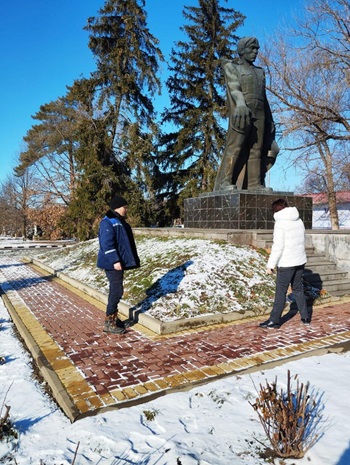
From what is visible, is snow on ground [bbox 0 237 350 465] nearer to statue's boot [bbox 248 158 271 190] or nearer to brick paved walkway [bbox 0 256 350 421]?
brick paved walkway [bbox 0 256 350 421]

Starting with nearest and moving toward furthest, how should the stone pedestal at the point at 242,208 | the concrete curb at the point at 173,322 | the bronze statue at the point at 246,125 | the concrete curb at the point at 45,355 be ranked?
the concrete curb at the point at 45,355 → the concrete curb at the point at 173,322 → the stone pedestal at the point at 242,208 → the bronze statue at the point at 246,125

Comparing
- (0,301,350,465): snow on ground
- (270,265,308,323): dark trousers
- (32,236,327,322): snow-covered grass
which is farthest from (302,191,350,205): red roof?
(0,301,350,465): snow on ground

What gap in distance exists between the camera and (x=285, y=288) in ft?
15.8

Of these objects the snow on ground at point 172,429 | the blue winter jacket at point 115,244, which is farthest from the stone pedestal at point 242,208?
the snow on ground at point 172,429


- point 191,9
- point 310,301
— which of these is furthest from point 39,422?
point 191,9

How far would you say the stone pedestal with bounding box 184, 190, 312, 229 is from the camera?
889 centimetres

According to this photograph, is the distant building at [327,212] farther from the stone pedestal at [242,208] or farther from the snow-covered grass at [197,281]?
the snow-covered grass at [197,281]

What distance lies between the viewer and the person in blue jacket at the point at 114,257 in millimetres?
4520

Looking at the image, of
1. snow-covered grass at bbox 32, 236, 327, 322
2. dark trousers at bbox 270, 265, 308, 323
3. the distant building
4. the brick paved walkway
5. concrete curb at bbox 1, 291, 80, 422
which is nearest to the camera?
concrete curb at bbox 1, 291, 80, 422

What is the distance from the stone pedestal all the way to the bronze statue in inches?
17.1

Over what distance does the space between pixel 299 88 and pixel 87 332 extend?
14.2 metres

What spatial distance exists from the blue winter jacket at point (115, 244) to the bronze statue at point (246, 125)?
5.29 meters

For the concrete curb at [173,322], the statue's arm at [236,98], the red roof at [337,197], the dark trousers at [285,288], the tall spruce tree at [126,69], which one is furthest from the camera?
the red roof at [337,197]

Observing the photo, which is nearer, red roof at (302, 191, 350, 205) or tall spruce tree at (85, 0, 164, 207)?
tall spruce tree at (85, 0, 164, 207)
